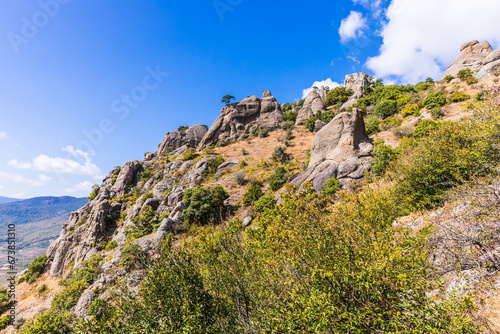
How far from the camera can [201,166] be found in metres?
56.0

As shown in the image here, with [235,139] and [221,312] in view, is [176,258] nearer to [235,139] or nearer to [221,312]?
[221,312]

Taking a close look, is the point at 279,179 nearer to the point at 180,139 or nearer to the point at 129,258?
the point at 129,258

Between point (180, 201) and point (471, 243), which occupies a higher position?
point (180, 201)

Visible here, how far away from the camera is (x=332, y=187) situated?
99.6ft

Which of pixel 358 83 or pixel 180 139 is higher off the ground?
pixel 180 139

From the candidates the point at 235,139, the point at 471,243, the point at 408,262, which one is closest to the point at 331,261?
the point at 408,262

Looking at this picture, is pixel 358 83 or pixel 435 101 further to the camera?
pixel 358 83

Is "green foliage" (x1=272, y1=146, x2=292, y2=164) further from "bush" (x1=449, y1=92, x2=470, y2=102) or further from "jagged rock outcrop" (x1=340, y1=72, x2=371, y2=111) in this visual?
"jagged rock outcrop" (x1=340, y1=72, x2=371, y2=111)

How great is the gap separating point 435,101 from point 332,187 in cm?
3295

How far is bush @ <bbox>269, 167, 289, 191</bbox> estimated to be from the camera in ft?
134

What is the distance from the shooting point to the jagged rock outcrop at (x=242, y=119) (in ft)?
249

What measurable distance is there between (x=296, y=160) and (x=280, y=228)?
38706 millimetres

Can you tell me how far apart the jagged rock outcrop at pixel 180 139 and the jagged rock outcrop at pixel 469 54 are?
300ft

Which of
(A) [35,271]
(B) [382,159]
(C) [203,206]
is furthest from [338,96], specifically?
(A) [35,271]
